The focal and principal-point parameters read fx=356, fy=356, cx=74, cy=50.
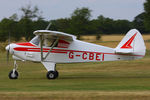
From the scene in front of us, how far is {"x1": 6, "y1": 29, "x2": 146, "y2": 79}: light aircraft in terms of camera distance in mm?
17906

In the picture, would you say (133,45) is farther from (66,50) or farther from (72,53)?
(66,50)

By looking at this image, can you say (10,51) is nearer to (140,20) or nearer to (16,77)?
(16,77)

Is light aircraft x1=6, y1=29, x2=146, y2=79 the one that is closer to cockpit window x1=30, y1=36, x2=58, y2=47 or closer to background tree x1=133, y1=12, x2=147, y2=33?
cockpit window x1=30, y1=36, x2=58, y2=47

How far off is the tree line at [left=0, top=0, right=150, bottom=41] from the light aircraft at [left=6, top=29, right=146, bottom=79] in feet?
122

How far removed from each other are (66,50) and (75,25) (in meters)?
47.1

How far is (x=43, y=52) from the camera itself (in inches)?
712

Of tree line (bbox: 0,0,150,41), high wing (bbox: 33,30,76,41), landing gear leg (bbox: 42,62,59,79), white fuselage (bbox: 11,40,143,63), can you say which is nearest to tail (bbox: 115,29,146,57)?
white fuselage (bbox: 11,40,143,63)

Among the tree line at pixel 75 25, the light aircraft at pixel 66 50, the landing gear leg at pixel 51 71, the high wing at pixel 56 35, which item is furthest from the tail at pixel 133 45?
the tree line at pixel 75 25

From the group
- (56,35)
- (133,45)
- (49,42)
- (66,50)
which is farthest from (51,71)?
(133,45)

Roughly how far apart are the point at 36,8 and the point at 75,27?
15338mm

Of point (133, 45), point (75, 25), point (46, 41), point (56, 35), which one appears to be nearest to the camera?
point (56, 35)

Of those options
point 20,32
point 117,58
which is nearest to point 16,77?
point 117,58

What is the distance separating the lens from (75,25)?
65062 millimetres

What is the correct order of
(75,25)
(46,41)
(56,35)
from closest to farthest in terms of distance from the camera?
Answer: 1. (56,35)
2. (46,41)
3. (75,25)
